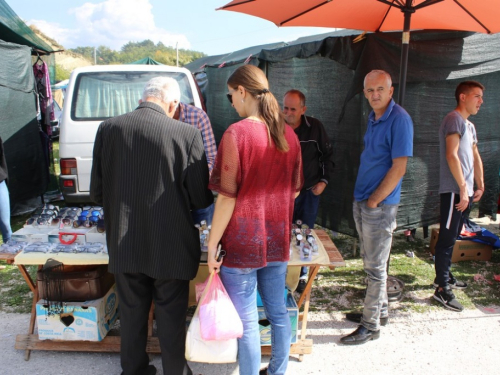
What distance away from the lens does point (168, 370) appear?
2.23 metres

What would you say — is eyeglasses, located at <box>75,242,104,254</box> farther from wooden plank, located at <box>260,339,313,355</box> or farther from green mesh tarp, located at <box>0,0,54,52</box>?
green mesh tarp, located at <box>0,0,54,52</box>

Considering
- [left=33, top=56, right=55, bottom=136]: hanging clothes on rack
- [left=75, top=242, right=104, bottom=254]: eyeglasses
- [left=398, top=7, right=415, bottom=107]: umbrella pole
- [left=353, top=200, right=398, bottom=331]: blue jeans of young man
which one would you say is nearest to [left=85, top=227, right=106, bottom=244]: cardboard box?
[left=75, top=242, right=104, bottom=254]: eyeglasses

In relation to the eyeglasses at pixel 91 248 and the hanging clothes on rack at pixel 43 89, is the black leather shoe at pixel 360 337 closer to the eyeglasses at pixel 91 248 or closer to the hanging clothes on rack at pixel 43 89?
the eyeglasses at pixel 91 248

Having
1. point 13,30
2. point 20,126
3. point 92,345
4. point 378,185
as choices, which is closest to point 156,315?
point 92,345

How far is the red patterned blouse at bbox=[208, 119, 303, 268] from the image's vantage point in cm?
180

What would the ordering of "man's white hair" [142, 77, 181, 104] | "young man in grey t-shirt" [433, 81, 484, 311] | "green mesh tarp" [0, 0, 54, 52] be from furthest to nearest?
"green mesh tarp" [0, 0, 54, 52], "young man in grey t-shirt" [433, 81, 484, 311], "man's white hair" [142, 77, 181, 104]


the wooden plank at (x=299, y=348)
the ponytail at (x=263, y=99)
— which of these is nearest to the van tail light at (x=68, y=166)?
the wooden plank at (x=299, y=348)

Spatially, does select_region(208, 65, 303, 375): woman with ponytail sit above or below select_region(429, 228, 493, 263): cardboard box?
above

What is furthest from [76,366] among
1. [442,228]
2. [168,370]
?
[442,228]

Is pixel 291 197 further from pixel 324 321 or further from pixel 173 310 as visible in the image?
pixel 324 321

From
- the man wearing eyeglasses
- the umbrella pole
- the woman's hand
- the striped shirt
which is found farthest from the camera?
the man wearing eyeglasses

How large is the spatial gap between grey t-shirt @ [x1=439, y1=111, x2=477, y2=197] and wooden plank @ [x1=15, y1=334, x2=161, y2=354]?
2.54m

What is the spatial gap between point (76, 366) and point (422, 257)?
3.53 meters

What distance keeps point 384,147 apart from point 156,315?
67.6 inches
